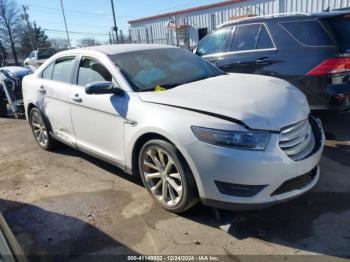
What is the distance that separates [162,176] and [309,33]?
330 cm

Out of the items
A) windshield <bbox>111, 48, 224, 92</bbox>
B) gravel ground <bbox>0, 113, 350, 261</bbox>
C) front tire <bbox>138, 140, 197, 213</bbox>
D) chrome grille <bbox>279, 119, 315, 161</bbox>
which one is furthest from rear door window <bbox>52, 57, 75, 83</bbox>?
chrome grille <bbox>279, 119, 315, 161</bbox>

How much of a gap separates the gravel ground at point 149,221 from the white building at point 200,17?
54.5 feet

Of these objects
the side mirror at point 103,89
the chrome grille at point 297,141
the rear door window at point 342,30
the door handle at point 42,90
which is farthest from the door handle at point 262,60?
the door handle at point 42,90

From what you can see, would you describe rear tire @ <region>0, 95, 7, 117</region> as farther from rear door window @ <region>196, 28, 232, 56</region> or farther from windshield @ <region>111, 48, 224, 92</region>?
windshield @ <region>111, 48, 224, 92</region>

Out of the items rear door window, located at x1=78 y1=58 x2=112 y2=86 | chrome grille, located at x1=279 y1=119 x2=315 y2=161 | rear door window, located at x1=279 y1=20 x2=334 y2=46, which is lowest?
chrome grille, located at x1=279 y1=119 x2=315 y2=161

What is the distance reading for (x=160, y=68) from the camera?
12.7ft

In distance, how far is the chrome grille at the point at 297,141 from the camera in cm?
281

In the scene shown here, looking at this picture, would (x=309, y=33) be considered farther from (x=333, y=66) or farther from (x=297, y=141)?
(x=297, y=141)

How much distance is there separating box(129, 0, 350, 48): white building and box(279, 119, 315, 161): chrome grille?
16591 mm

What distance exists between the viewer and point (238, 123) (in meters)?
2.72

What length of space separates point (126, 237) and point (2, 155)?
3658 millimetres

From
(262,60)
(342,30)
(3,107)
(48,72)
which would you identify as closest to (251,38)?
(262,60)

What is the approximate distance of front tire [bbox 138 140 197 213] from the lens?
297 centimetres

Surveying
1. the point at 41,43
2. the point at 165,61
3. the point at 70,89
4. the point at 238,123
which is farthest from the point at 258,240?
the point at 41,43
